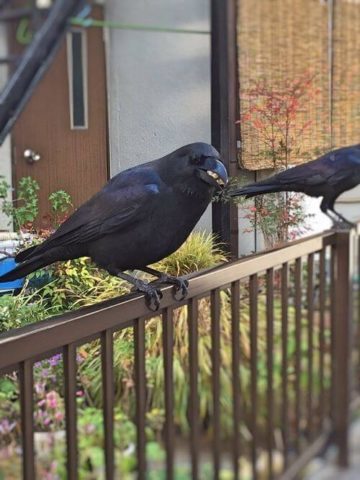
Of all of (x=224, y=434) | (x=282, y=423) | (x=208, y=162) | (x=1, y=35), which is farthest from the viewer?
(x=282, y=423)

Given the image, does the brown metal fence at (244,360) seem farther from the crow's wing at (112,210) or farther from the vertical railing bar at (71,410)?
the crow's wing at (112,210)

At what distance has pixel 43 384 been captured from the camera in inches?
50.8

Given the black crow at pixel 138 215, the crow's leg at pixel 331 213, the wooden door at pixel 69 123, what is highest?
the wooden door at pixel 69 123

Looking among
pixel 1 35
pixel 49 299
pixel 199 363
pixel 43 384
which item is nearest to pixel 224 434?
pixel 199 363

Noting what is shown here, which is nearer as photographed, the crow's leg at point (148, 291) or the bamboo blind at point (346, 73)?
the crow's leg at point (148, 291)

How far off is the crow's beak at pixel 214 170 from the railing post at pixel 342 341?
94 centimetres

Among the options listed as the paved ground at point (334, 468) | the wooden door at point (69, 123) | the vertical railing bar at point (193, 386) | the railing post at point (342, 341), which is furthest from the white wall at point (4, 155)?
the paved ground at point (334, 468)

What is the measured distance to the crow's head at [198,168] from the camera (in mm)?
1090

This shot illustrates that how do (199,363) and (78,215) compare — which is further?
(199,363)

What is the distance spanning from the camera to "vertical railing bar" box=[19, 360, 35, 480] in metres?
0.94

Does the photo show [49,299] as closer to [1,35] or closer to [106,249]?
[106,249]

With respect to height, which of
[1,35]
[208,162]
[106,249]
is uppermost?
[1,35]

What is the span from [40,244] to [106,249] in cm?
11

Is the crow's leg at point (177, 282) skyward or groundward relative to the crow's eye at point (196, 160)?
groundward
